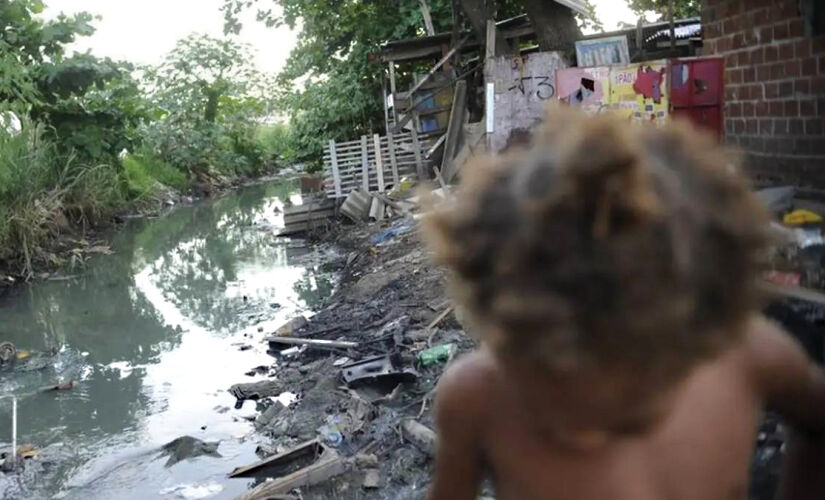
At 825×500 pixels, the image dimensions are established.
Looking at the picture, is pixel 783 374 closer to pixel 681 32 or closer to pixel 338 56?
pixel 681 32

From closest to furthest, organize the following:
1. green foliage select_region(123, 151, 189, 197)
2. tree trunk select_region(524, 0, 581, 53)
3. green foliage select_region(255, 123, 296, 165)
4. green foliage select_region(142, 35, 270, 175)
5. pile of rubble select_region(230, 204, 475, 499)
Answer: pile of rubble select_region(230, 204, 475, 499) < tree trunk select_region(524, 0, 581, 53) < green foliage select_region(123, 151, 189, 197) < green foliage select_region(142, 35, 270, 175) < green foliage select_region(255, 123, 296, 165)

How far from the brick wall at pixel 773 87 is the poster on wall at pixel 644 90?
5.79 feet

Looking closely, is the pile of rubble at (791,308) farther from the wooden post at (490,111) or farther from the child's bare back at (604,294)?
the wooden post at (490,111)

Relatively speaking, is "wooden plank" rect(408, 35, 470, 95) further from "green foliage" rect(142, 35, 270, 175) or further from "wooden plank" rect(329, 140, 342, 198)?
"green foliage" rect(142, 35, 270, 175)

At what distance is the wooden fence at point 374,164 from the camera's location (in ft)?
45.5

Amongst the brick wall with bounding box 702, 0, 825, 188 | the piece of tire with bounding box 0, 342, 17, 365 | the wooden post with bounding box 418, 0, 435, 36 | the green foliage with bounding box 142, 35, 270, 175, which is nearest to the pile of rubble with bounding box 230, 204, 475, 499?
the brick wall with bounding box 702, 0, 825, 188

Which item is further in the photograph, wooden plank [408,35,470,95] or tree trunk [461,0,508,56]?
wooden plank [408,35,470,95]

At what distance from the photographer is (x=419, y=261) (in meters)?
8.67

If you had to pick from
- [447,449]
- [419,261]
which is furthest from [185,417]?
[447,449]

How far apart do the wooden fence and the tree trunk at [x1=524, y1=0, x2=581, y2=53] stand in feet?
12.3

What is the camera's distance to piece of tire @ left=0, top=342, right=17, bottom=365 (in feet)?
25.9

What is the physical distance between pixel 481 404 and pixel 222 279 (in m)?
10.9

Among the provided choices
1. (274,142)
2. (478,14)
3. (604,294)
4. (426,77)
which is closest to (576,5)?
(478,14)

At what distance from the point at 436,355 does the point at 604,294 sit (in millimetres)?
5111
